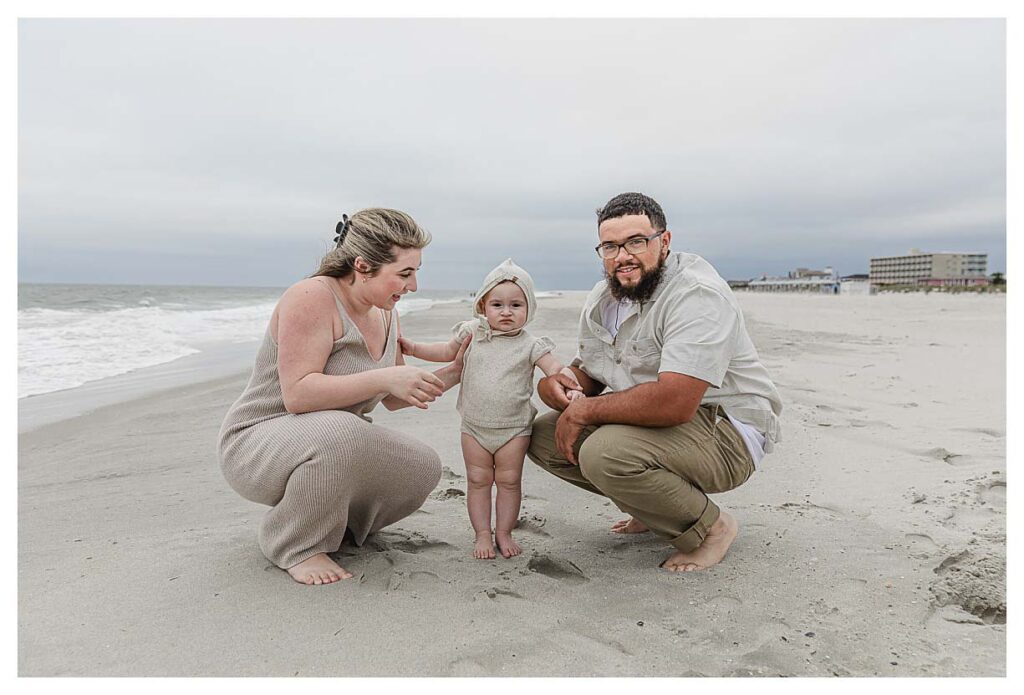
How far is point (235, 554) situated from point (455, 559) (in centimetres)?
91

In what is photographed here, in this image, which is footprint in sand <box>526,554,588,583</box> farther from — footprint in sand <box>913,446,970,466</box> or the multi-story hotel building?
the multi-story hotel building

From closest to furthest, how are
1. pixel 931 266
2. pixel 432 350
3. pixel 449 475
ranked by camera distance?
1. pixel 432 350
2. pixel 449 475
3. pixel 931 266

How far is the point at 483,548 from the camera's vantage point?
2.96 metres

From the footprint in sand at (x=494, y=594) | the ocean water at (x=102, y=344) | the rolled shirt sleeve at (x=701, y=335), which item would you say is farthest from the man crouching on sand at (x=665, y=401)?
the ocean water at (x=102, y=344)

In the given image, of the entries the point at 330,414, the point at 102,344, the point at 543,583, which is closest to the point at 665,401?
the point at 543,583

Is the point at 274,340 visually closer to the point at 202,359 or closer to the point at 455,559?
the point at 455,559

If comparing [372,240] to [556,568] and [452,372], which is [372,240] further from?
[556,568]

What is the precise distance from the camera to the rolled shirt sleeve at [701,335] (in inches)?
109

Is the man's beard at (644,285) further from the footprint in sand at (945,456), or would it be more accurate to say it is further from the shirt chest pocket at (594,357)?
the footprint in sand at (945,456)

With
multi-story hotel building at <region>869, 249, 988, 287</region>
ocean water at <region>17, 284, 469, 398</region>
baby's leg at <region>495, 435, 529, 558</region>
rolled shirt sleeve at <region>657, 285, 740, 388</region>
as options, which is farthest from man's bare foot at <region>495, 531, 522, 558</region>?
multi-story hotel building at <region>869, 249, 988, 287</region>

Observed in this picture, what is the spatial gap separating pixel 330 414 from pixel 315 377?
0.15 metres

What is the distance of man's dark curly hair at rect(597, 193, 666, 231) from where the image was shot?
3.06 meters

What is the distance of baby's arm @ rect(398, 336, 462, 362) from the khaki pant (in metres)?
0.79

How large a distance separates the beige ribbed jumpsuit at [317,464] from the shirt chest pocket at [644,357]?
95 centimetres
